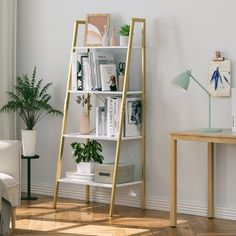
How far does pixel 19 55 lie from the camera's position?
694 cm

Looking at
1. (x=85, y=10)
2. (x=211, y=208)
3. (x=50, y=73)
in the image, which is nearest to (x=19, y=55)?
(x=50, y=73)

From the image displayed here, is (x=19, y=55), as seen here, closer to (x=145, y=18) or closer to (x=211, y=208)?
(x=145, y=18)

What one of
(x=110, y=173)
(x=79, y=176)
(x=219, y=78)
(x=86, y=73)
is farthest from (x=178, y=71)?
(x=79, y=176)

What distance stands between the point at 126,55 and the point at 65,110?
727 mm

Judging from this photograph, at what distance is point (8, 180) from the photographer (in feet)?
16.0

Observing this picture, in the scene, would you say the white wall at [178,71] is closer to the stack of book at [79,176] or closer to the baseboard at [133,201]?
the baseboard at [133,201]

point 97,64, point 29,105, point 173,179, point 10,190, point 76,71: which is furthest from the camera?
point 29,105

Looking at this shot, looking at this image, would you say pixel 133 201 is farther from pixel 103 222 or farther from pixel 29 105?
pixel 29 105

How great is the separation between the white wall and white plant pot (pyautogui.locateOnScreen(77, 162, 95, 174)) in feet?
1.28

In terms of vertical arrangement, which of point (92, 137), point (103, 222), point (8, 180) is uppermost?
point (92, 137)

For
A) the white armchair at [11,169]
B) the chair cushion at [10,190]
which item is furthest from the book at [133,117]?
the chair cushion at [10,190]

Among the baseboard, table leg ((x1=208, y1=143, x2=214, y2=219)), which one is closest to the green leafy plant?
the baseboard

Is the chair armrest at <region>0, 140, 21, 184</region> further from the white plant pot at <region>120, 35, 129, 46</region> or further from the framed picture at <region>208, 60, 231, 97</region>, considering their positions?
the framed picture at <region>208, 60, 231, 97</region>

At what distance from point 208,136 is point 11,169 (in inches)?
56.8
